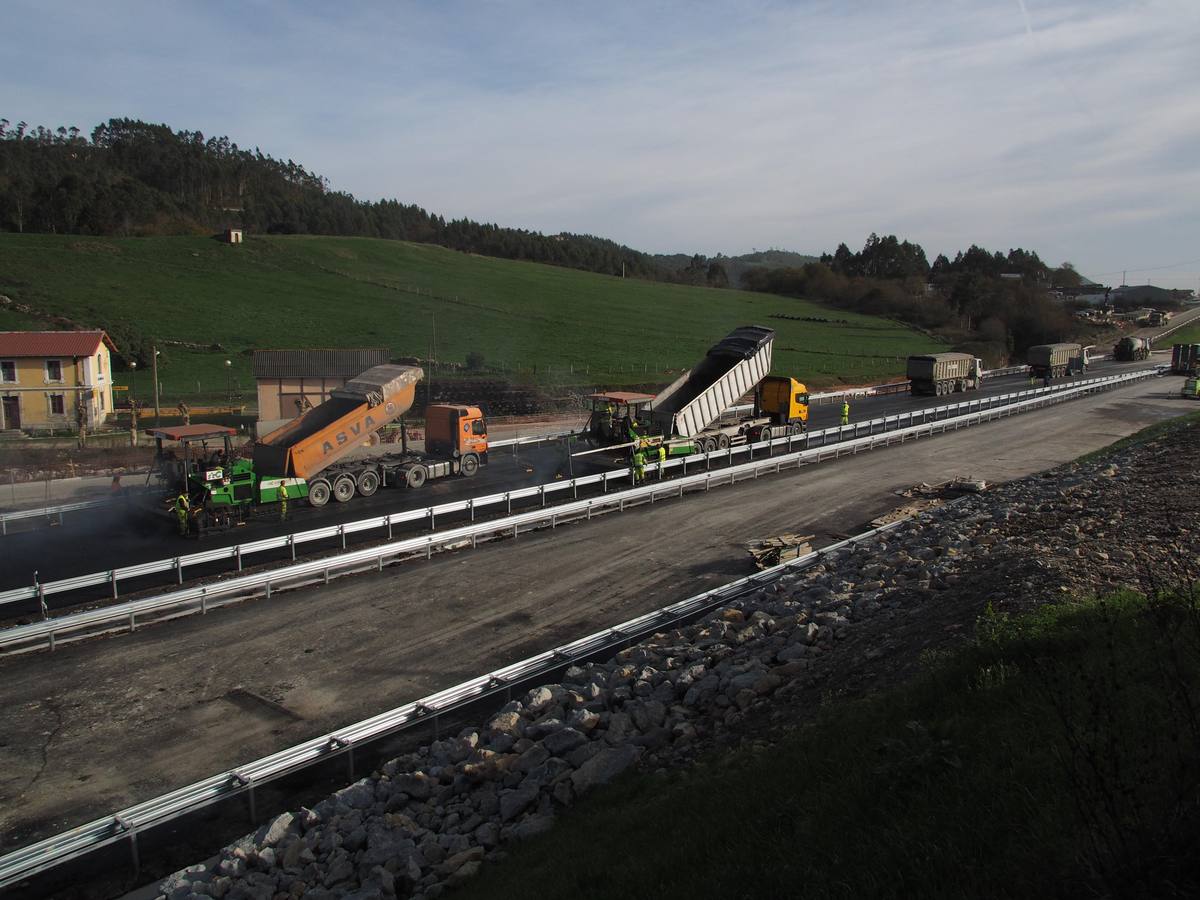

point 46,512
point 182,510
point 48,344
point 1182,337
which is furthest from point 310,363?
point 1182,337

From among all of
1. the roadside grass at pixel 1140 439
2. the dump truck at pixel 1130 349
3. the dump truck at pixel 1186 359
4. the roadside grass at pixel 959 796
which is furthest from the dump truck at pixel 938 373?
the roadside grass at pixel 959 796

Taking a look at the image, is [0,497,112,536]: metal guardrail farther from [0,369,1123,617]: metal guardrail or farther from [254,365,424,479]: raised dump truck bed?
[0,369,1123,617]: metal guardrail

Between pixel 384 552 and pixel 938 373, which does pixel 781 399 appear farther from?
pixel 938 373

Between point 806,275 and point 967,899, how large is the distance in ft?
471

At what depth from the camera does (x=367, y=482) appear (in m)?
24.3

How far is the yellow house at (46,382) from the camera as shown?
3572 centimetres

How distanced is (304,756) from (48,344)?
35.5 m

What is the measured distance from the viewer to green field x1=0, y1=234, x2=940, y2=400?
197 feet

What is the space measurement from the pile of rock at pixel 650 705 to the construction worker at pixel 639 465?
1110cm

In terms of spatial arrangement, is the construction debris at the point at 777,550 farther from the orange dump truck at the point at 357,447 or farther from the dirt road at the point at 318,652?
the orange dump truck at the point at 357,447

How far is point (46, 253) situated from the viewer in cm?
7731

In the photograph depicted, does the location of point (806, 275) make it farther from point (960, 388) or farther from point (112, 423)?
point (112, 423)

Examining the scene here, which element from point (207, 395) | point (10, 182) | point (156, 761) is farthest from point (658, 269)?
point (156, 761)

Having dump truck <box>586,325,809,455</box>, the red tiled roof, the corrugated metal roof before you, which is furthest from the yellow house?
dump truck <box>586,325,809,455</box>
